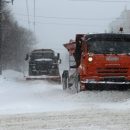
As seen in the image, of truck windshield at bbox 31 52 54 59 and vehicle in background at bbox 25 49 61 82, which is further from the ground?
truck windshield at bbox 31 52 54 59

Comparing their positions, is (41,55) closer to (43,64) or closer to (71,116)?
(43,64)

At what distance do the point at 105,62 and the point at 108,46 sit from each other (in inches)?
28.4

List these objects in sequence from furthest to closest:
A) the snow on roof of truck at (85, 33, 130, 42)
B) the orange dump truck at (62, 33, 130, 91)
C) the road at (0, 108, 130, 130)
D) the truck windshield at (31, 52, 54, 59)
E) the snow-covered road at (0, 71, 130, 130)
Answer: the truck windshield at (31, 52, 54, 59)
the snow on roof of truck at (85, 33, 130, 42)
the orange dump truck at (62, 33, 130, 91)
the snow-covered road at (0, 71, 130, 130)
the road at (0, 108, 130, 130)

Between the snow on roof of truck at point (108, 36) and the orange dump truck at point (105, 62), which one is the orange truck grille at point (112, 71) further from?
the snow on roof of truck at point (108, 36)

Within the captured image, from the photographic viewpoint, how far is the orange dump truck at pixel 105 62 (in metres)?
20.5

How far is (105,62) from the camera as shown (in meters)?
20.5

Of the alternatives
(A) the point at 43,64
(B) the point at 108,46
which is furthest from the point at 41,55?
(B) the point at 108,46

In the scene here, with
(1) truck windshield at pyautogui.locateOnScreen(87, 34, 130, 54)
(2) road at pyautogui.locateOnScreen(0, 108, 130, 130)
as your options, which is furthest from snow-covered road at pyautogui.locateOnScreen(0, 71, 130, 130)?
(1) truck windshield at pyautogui.locateOnScreen(87, 34, 130, 54)

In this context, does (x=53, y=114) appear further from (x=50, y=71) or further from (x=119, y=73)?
(x=50, y=71)

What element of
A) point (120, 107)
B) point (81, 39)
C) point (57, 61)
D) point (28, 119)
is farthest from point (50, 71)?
point (28, 119)

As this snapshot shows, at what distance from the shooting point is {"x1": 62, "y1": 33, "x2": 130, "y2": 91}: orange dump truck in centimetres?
2052

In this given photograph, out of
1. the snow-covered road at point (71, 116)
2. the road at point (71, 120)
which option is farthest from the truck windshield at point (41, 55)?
the road at point (71, 120)

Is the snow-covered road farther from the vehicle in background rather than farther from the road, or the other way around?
the vehicle in background

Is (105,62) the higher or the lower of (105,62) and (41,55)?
the higher
